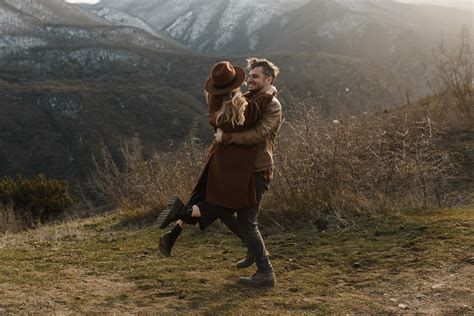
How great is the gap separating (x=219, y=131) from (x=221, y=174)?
304 mm

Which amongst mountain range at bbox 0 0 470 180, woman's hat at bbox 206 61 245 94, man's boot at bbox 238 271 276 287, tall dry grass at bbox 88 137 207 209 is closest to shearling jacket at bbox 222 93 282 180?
woman's hat at bbox 206 61 245 94

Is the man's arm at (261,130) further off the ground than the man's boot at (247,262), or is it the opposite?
the man's arm at (261,130)

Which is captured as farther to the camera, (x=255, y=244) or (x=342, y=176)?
(x=342, y=176)

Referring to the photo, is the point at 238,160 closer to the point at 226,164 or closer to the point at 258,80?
the point at 226,164

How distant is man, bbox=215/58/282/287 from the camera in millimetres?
3477

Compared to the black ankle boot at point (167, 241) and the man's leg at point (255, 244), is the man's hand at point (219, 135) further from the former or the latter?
the black ankle boot at point (167, 241)

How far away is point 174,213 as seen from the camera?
3400 mm

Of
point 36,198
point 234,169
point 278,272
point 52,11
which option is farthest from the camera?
point 52,11

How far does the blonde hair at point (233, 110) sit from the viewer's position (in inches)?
131

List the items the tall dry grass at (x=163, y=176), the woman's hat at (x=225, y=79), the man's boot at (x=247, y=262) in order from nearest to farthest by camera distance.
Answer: the woman's hat at (x=225, y=79) → the man's boot at (x=247, y=262) → the tall dry grass at (x=163, y=176)

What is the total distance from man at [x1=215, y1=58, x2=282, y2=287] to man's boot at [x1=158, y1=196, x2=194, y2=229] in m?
0.39

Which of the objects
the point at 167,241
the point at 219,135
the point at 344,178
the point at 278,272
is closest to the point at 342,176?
the point at 344,178

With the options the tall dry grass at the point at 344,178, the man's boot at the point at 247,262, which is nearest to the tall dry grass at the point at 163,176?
the tall dry grass at the point at 344,178

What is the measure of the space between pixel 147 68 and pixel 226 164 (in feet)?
346
